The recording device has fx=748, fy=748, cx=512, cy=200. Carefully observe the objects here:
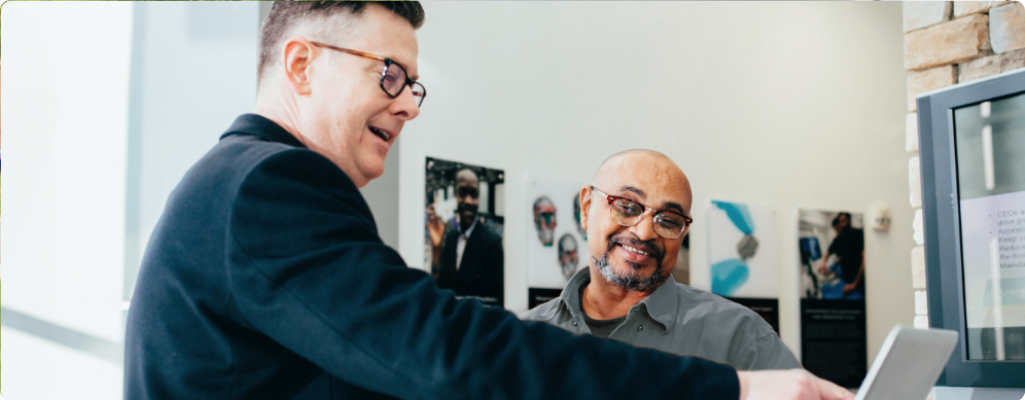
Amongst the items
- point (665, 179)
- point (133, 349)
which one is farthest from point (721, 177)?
point (133, 349)

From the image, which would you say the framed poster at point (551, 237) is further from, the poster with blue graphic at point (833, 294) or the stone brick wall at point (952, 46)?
the poster with blue graphic at point (833, 294)

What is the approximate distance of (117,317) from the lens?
9.08 ft

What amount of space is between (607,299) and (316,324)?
142cm

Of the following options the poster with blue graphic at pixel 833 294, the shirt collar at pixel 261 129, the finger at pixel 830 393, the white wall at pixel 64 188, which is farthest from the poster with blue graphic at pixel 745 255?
the shirt collar at pixel 261 129

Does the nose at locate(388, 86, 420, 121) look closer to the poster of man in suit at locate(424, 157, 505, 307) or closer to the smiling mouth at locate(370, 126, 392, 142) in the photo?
the smiling mouth at locate(370, 126, 392, 142)

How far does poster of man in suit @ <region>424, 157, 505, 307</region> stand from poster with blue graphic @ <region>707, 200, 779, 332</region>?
1.64m

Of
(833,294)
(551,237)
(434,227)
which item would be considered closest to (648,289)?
(434,227)

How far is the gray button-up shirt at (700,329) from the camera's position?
6.49 ft

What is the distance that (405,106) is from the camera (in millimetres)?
1273

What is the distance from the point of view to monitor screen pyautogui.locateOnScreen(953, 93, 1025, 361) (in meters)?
2.09

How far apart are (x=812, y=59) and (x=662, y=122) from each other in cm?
170

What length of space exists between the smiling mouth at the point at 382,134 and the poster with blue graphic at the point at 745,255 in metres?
3.69

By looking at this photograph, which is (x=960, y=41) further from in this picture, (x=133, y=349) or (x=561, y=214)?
(x=133, y=349)

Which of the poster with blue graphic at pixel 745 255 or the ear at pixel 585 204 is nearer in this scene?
the ear at pixel 585 204
